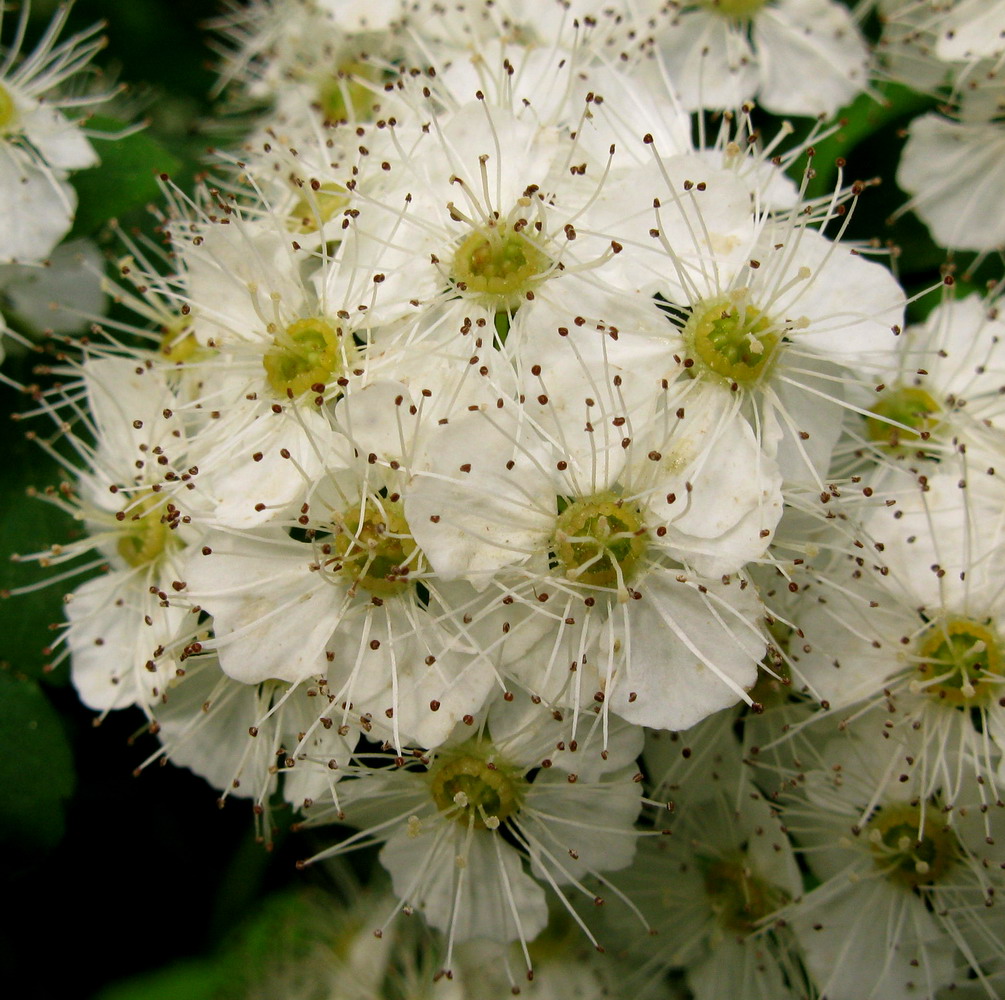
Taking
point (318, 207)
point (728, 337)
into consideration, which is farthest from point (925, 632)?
point (318, 207)

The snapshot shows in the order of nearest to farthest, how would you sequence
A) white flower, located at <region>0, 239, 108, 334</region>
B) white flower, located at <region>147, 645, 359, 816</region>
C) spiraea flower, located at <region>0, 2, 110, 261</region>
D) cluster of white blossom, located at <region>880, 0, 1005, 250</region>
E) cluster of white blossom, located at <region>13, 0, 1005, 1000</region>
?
cluster of white blossom, located at <region>13, 0, 1005, 1000</region> → white flower, located at <region>147, 645, 359, 816</region> → spiraea flower, located at <region>0, 2, 110, 261</region> → cluster of white blossom, located at <region>880, 0, 1005, 250</region> → white flower, located at <region>0, 239, 108, 334</region>

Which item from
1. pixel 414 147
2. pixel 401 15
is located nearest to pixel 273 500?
pixel 414 147

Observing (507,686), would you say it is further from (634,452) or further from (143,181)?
(143,181)

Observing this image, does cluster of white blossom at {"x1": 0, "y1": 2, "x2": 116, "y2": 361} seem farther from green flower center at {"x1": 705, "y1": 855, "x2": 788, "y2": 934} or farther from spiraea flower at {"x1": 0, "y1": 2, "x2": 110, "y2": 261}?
green flower center at {"x1": 705, "y1": 855, "x2": 788, "y2": 934}

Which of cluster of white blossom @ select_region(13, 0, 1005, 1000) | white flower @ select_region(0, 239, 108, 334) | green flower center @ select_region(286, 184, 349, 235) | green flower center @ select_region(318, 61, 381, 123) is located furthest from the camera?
green flower center @ select_region(318, 61, 381, 123)

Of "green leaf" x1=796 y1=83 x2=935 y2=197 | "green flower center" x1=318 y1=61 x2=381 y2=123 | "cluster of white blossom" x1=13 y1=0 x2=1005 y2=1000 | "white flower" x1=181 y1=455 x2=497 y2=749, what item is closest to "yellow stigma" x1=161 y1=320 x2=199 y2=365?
"cluster of white blossom" x1=13 y1=0 x2=1005 y2=1000

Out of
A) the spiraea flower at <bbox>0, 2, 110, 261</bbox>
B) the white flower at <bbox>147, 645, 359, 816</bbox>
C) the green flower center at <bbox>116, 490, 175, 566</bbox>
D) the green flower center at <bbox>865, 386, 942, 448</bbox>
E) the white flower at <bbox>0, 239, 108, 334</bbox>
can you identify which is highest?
the spiraea flower at <bbox>0, 2, 110, 261</bbox>

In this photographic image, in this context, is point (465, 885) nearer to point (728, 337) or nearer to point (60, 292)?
point (728, 337)

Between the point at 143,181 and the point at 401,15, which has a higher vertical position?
the point at 401,15
